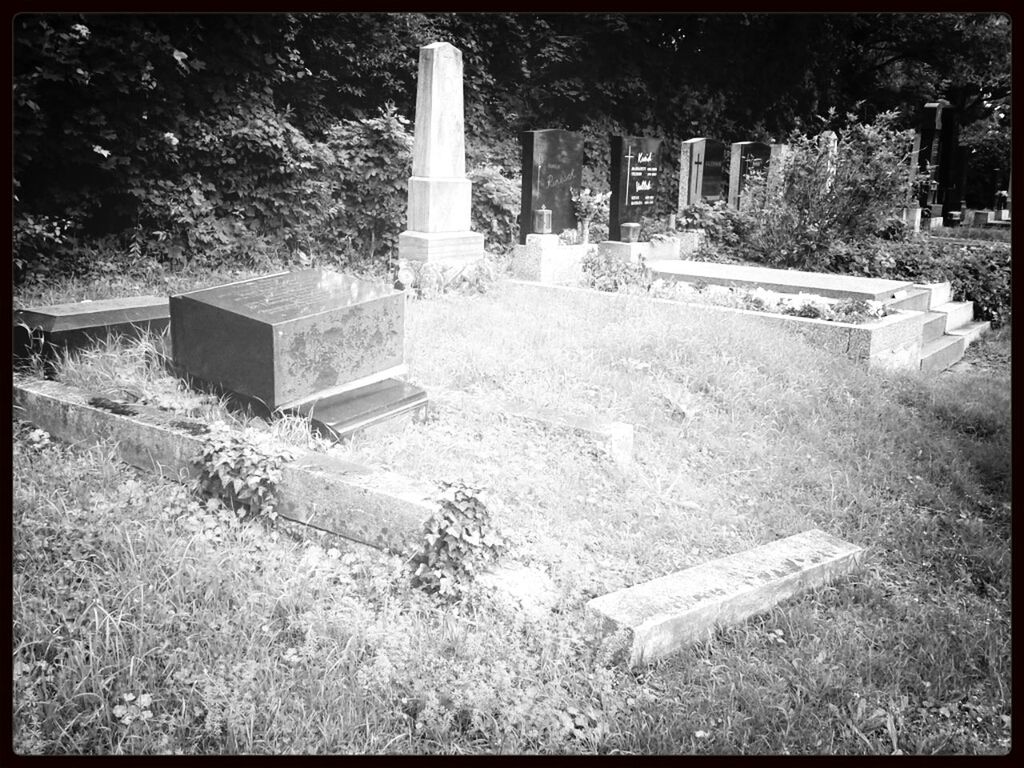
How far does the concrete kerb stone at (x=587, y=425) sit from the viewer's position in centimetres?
407

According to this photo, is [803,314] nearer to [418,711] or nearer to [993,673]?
[993,673]

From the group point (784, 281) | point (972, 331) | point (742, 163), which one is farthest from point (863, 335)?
point (742, 163)

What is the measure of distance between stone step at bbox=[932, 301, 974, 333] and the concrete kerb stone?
231 inches

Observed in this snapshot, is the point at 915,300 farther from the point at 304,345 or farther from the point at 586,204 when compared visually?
the point at 304,345

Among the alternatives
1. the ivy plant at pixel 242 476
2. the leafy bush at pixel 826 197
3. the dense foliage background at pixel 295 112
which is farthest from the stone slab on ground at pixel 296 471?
the leafy bush at pixel 826 197

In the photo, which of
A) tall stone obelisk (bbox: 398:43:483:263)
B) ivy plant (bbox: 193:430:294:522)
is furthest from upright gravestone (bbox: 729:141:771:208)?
ivy plant (bbox: 193:430:294:522)

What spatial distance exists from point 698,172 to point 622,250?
388cm

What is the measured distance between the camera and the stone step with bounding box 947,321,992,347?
27.9ft

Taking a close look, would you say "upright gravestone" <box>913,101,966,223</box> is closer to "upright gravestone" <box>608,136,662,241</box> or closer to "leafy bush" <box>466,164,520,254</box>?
"upright gravestone" <box>608,136,662,241</box>

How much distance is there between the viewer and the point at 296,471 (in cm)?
315

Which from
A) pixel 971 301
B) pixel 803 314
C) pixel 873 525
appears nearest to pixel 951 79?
pixel 971 301

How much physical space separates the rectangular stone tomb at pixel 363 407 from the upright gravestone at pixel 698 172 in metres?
9.62

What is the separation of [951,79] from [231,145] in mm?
17971

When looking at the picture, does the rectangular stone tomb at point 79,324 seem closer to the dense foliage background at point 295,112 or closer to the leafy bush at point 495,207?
the dense foliage background at point 295,112
